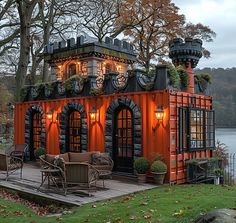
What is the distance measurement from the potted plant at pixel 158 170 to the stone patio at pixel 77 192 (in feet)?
1.05

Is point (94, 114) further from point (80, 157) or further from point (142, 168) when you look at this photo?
point (142, 168)

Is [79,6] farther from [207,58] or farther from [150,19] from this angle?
[207,58]

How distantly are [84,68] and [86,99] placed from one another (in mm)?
3414

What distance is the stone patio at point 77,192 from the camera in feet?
30.6

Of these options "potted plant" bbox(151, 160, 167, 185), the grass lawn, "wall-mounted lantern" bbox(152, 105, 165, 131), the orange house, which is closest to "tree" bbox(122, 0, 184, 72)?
the orange house

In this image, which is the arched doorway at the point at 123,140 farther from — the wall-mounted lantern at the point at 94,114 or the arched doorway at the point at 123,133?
the wall-mounted lantern at the point at 94,114

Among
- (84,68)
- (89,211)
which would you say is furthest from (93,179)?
(84,68)

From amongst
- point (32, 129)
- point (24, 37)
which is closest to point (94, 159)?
point (32, 129)

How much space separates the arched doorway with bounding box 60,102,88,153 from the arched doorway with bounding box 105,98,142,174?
168 cm

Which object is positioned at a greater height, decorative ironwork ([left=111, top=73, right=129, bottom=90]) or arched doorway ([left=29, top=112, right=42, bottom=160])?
decorative ironwork ([left=111, top=73, right=129, bottom=90])

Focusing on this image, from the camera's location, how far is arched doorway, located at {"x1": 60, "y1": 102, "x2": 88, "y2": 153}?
14.7 metres

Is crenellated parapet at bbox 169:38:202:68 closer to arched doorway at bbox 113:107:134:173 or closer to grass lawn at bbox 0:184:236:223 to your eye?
arched doorway at bbox 113:107:134:173

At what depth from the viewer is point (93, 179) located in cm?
1017

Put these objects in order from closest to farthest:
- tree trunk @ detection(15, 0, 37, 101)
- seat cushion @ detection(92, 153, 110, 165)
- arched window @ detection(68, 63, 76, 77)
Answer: seat cushion @ detection(92, 153, 110, 165), arched window @ detection(68, 63, 76, 77), tree trunk @ detection(15, 0, 37, 101)
